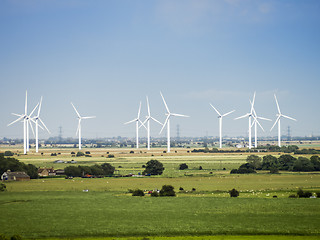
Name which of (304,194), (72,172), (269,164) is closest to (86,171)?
(72,172)

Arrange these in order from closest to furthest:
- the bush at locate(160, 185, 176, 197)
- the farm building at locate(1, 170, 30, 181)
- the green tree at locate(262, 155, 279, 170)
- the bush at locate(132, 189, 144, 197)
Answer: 1. the bush at locate(160, 185, 176, 197)
2. the bush at locate(132, 189, 144, 197)
3. the farm building at locate(1, 170, 30, 181)
4. the green tree at locate(262, 155, 279, 170)

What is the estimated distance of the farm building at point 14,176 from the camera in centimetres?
9653

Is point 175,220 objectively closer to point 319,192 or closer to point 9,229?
point 9,229

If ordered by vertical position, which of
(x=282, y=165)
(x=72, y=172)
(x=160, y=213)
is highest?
(x=282, y=165)

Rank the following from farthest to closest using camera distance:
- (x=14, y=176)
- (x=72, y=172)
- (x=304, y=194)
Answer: (x=72, y=172), (x=14, y=176), (x=304, y=194)

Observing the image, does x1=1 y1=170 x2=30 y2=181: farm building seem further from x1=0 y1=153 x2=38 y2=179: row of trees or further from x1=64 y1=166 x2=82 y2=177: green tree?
x1=64 y1=166 x2=82 y2=177: green tree

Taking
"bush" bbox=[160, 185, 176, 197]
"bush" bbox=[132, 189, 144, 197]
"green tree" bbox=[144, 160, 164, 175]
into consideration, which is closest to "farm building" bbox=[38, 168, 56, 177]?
"green tree" bbox=[144, 160, 164, 175]

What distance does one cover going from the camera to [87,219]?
50156 mm

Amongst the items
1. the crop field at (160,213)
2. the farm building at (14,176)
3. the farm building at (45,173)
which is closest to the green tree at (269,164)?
the crop field at (160,213)

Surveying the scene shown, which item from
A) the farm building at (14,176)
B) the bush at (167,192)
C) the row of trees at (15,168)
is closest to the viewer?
the bush at (167,192)

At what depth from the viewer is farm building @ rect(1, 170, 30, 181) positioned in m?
96.5

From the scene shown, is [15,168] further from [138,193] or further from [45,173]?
[138,193]

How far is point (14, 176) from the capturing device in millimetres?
96750

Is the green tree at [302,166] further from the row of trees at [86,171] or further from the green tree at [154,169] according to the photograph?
the row of trees at [86,171]
